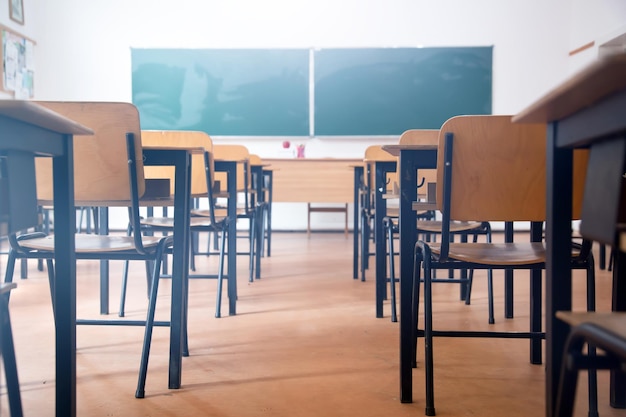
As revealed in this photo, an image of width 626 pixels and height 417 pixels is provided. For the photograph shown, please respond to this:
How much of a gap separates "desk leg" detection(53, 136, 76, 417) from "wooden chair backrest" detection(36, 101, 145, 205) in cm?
43

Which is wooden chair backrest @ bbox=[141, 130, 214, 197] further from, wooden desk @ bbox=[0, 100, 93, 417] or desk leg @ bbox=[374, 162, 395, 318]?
wooden desk @ bbox=[0, 100, 93, 417]

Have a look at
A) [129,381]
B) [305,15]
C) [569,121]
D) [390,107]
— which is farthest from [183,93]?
[569,121]

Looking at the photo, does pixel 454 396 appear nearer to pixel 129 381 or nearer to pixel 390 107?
pixel 129 381

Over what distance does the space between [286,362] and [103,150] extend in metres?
0.96

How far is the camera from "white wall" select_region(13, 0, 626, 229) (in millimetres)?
6461

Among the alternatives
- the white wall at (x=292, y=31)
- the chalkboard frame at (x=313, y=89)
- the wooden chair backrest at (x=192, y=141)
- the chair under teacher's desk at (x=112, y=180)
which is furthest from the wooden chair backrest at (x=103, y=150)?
the white wall at (x=292, y=31)

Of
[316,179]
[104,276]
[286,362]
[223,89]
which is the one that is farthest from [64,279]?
[223,89]

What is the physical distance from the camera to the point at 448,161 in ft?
5.22

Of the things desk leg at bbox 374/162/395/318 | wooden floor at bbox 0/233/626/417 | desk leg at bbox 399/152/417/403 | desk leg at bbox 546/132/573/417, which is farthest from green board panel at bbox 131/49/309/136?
desk leg at bbox 546/132/573/417

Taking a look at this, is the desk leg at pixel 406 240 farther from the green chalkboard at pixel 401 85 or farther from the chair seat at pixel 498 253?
the green chalkboard at pixel 401 85

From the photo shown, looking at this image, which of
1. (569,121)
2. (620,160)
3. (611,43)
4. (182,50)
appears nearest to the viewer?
(620,160)

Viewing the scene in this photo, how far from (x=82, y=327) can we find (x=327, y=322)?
111 cm

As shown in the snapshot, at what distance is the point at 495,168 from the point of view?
5.25 ft

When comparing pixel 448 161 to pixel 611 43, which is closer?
pixel 448 161
